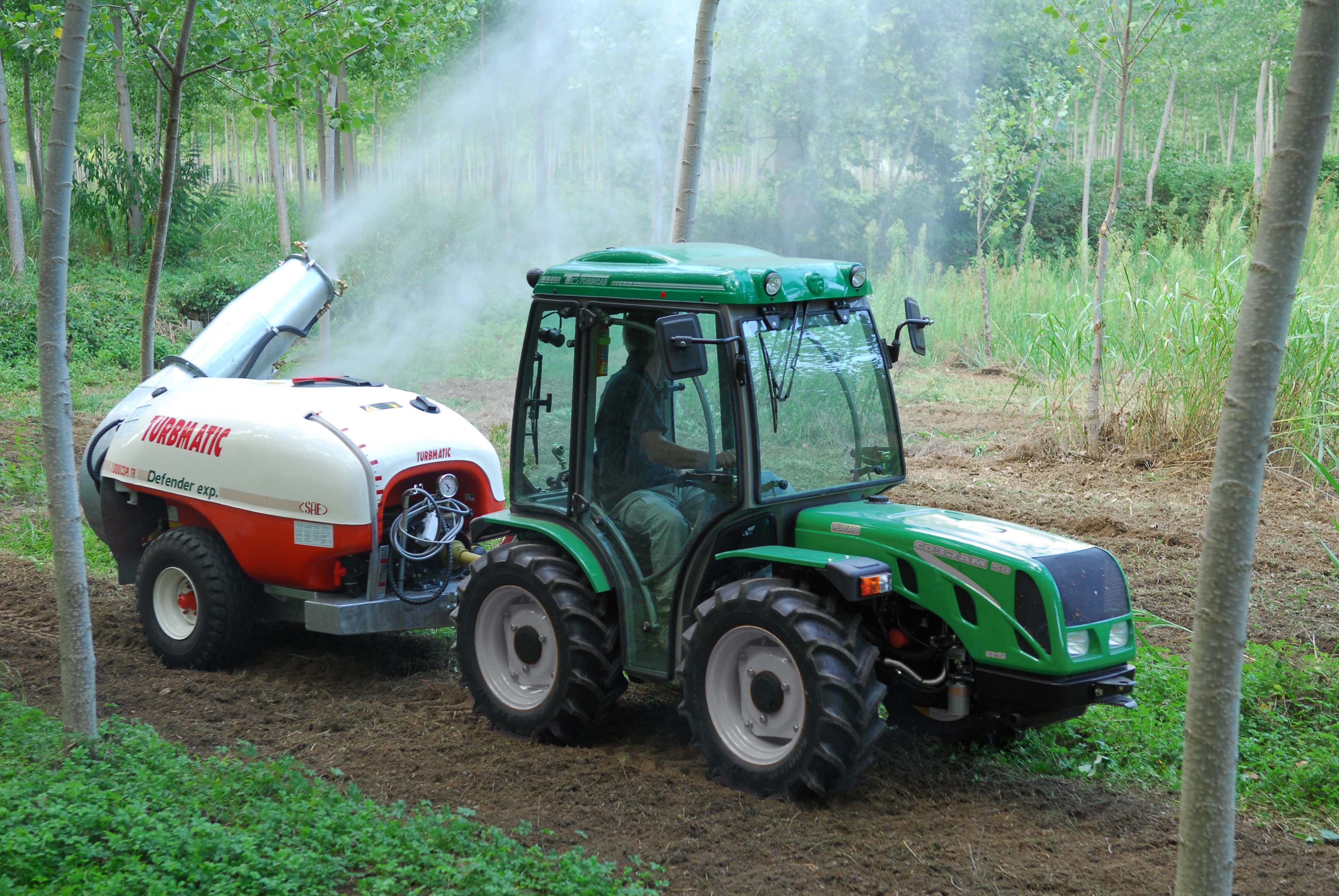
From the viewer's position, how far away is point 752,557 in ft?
15.2

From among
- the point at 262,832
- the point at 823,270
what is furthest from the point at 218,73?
the point at 262,832

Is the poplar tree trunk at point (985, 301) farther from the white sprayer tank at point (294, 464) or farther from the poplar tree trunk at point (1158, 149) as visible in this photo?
the poplar tree trunk at point (1158, 149)

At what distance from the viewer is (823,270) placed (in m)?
4.88

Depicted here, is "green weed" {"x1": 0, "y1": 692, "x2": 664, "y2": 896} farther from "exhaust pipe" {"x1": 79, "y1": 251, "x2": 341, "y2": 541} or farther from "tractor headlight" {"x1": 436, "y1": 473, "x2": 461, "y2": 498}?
"exhaust pipe" {"x1": 79, "y1": 251, "x2": 341, "y2": 541}

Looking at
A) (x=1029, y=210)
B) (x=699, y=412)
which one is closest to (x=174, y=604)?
(x=699, y=412)

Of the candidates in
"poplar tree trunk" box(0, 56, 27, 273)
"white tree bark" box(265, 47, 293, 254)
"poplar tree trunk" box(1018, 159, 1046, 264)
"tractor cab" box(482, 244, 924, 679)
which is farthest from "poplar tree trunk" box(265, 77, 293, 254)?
"tractor cab" box(482, 244, 924, 679)

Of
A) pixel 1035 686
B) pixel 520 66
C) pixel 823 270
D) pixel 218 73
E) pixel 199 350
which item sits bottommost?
pixel 1035 686

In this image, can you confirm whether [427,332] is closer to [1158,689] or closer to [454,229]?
[454,229]

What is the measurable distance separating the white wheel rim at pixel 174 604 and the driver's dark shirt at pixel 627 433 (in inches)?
109

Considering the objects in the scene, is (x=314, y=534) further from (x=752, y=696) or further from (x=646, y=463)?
(x=752, y=696)

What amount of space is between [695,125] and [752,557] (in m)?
3.79

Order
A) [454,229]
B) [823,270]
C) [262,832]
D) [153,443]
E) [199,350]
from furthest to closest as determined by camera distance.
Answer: [454,229]
[199,350]
[153,443]
[823,270]
[262,832]

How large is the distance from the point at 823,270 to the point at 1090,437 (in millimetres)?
6579

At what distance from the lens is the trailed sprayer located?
4316 millimetres
